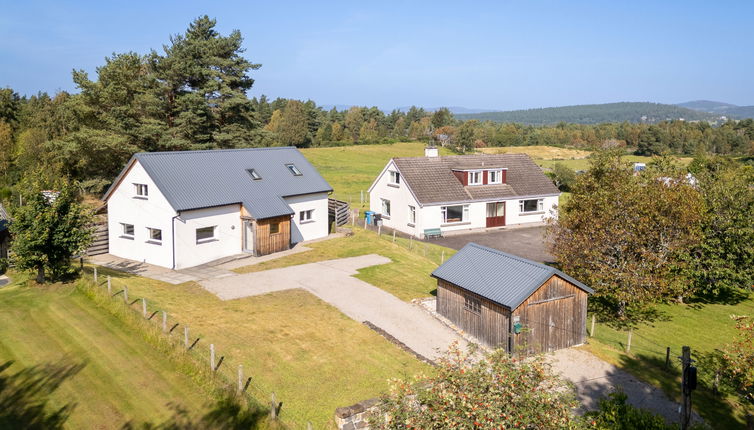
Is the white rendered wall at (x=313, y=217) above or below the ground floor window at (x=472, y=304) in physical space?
above

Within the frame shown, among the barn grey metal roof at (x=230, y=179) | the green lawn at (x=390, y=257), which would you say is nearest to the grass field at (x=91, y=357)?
the barn grey metal roof at (x=230, y=179)

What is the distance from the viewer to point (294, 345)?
61.7 ft

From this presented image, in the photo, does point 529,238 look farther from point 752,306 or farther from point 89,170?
point 89,170

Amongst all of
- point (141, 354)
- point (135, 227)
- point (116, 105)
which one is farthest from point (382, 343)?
point (116, 105)

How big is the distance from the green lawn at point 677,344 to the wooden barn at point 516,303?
71.5 inches

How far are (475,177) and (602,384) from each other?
29.1 metres

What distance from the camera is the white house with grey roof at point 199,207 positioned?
28875 mm

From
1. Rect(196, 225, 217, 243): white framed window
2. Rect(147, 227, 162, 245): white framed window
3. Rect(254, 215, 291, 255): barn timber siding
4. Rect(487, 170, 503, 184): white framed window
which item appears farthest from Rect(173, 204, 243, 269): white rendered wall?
Rect(487, 170, 503, 184): white framed window

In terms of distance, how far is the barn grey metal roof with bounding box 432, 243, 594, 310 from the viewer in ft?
64.8

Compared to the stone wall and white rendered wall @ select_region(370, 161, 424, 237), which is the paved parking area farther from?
the stone wall

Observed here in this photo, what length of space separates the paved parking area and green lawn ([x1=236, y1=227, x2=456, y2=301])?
2.81 meters

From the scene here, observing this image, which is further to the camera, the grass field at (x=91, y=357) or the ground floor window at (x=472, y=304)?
the ground floor window at (x=472, y=304)

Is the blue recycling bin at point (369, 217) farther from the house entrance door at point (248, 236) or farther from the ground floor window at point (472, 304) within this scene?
the ground floor window at point (472, 304)

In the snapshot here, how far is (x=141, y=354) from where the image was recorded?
57.5 feet
